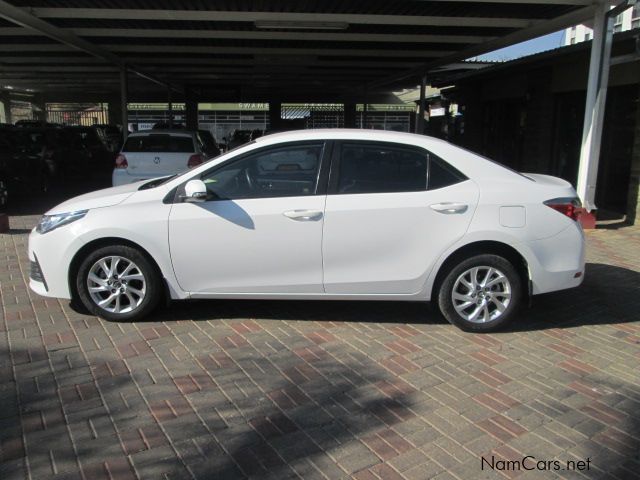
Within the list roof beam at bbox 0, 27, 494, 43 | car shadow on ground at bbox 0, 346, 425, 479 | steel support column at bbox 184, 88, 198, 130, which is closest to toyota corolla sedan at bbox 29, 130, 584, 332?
car shadow on ground at bbox 0, 346, 425, 479

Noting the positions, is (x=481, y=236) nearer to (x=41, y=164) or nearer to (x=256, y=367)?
(x=256, y=367)

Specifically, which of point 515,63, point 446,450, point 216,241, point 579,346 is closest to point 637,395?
point 579,346

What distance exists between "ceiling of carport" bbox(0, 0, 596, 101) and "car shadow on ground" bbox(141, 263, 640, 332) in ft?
17.7

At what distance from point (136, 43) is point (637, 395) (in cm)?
1340

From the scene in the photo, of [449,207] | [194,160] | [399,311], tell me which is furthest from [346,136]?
[194,160]

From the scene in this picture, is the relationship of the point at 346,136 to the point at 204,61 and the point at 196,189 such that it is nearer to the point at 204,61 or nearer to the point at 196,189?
the point at 196,189

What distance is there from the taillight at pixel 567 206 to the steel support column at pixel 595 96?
5.11 metres

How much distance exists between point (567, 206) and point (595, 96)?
551 centimetres

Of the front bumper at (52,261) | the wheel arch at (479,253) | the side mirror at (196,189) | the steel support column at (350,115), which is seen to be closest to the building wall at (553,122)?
the wheel arch at (479,253)

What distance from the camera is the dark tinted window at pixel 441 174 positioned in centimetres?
468

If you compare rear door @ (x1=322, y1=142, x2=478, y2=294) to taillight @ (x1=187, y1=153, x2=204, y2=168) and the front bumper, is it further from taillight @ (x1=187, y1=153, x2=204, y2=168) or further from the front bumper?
taillight @ (x1=187, y1=153, x2=204, y2=168)

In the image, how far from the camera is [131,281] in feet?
15.6

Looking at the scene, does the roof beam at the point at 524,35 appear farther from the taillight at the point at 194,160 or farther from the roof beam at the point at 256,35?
the taillight at the point at 194,160

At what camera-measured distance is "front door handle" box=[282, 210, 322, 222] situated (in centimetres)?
454
